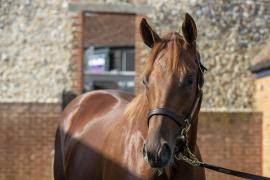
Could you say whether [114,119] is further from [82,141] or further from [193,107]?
[193,107]

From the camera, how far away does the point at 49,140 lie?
10.5 m

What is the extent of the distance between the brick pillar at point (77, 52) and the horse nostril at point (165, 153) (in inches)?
286

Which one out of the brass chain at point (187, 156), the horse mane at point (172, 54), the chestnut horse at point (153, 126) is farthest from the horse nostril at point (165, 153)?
the horse mane at point (172, 54)

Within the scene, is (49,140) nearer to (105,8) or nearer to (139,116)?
(105,8)

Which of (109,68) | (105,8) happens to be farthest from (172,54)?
(109,68)

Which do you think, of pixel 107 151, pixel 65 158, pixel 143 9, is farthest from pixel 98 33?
pixel 107 151

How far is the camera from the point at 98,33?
850 inches

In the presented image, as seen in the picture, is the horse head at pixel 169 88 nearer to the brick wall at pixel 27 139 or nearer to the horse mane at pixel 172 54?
the horse mane at pixel 172 54

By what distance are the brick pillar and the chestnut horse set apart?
Result: 4868mm

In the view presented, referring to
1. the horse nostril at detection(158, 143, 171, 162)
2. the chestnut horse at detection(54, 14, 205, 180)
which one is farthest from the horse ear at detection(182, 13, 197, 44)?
the horse nostril at detection(158, 143, 171, 162)

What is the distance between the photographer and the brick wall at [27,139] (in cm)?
1042

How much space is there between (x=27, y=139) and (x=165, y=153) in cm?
722

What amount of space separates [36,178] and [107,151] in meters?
5.81

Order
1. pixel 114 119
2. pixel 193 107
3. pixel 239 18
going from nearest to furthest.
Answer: pixel 193 107 < pixel 114 119 < pixel 239 18
